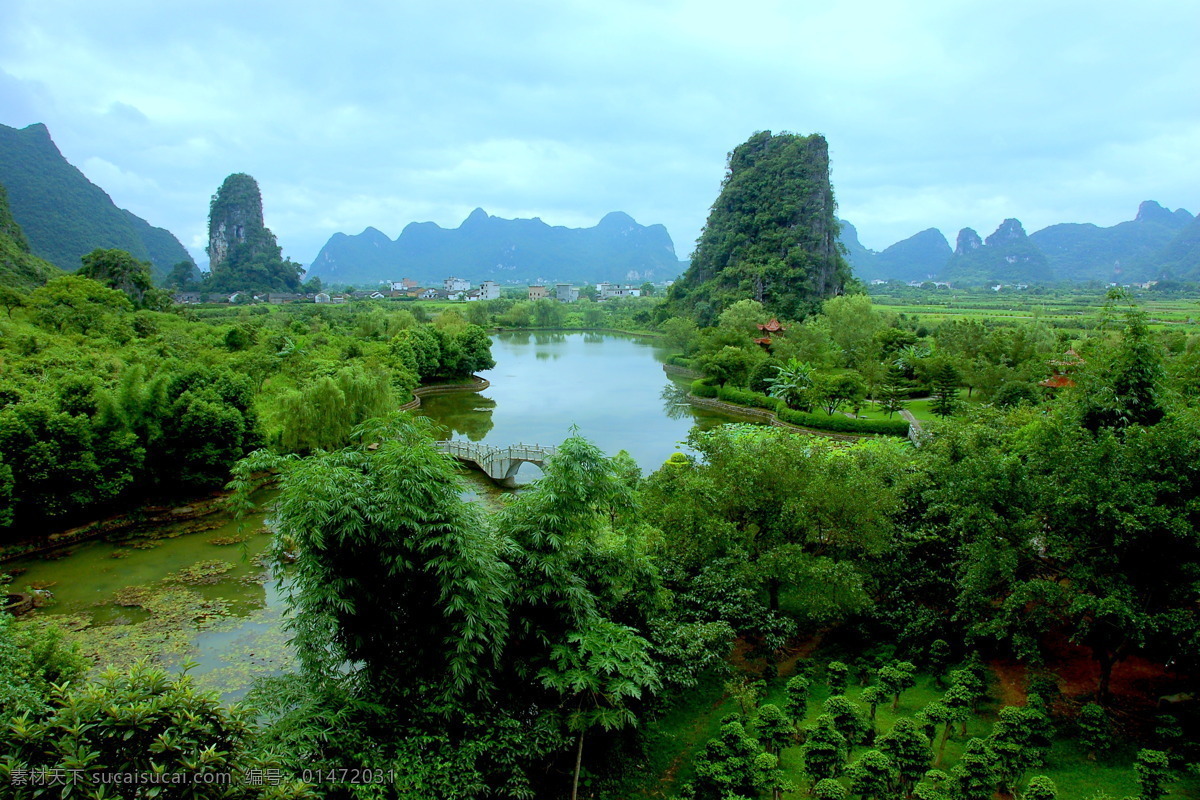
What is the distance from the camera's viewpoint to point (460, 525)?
19.7ft

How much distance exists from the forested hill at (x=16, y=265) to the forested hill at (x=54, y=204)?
29656 mm

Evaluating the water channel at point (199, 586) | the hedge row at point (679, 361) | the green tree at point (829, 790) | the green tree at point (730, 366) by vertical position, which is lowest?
the water channel at point (199, 586)

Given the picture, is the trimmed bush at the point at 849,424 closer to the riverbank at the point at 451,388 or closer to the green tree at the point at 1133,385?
the green tree at the point at 1133,385

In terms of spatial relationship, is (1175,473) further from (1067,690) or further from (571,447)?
(571,447)

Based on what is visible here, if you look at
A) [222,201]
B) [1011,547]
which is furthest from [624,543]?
[222,201]

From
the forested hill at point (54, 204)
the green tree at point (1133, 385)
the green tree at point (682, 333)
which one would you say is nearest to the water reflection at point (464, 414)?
the green tree at point (682, 333)

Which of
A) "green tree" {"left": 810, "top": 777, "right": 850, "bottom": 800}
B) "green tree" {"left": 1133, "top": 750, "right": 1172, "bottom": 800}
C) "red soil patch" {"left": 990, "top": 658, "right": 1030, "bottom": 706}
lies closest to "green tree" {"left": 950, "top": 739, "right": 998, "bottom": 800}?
"green tree" {"left": 810, "top": 777, "right": 850, "bottom": 800}

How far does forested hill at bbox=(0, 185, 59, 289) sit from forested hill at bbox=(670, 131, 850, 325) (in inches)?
1947

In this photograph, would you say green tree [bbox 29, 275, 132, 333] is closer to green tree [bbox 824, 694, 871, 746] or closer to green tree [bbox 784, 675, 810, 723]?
green tree [bbox 784, 675, 810, 723]

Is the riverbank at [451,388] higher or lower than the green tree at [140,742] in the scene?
lower

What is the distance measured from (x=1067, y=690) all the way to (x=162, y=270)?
5324 inches

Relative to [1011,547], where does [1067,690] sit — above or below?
below

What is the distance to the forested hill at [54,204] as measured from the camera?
7375cm

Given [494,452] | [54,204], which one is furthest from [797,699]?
[54,204]
